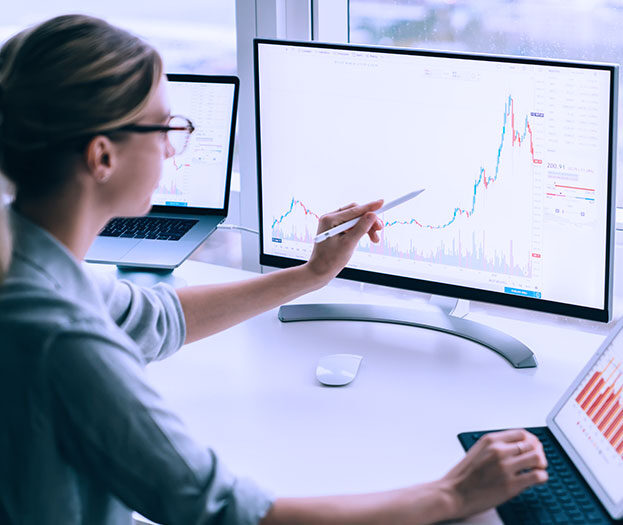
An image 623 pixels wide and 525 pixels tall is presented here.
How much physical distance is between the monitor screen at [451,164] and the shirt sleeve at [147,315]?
31cm

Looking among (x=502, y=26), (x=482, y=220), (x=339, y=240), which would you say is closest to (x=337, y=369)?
(x=339, y=240)

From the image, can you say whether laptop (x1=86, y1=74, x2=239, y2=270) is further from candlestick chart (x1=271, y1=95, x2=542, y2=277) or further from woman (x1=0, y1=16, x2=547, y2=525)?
woman (x1=0, y1=16, x2=547, y2=525)

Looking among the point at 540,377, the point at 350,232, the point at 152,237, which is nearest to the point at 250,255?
the point at 152,237

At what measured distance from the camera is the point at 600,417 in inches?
41.4

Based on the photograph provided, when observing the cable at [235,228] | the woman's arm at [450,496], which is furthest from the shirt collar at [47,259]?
the cable at [235,228]

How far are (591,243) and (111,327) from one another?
0.73m

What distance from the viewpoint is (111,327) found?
33.5 inches

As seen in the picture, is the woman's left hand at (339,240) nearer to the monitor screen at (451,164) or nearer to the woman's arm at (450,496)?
the monitor screen at (451,164)

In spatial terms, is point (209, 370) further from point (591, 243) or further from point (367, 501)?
point (591, 243)

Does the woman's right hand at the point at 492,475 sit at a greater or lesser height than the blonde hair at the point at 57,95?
lesser

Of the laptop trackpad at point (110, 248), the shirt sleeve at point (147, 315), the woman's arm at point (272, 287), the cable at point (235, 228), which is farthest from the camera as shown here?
the cable at point (235, 228)

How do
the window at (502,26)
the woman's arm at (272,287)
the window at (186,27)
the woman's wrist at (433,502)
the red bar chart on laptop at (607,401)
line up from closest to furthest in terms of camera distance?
the woman's wrist at (433,502)
the red bar chart on laptop at (607,401)
the woman's arm at (272,287)
the window at (502,26)
the window at (186,27)

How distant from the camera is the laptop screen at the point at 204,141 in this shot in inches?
66.1

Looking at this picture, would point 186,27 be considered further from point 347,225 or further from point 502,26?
point 347,225
